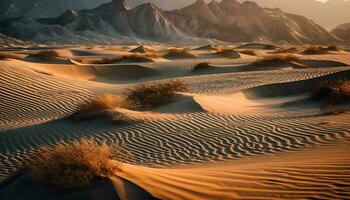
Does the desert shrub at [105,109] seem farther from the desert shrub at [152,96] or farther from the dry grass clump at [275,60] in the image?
the dry grass clump at [275,60]

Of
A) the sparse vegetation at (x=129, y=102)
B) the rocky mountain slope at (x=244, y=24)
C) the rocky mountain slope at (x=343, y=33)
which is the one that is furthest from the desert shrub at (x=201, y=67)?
the rocky mountain slope at (x=343, y=33)

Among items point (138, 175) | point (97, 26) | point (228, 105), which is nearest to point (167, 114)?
point (228, 105)

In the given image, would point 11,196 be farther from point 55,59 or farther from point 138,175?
point 55,59

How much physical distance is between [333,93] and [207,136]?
452 centimetres

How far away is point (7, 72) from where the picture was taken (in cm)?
1567

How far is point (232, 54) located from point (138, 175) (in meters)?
28.3

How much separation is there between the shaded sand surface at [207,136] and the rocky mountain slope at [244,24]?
72.1 metres

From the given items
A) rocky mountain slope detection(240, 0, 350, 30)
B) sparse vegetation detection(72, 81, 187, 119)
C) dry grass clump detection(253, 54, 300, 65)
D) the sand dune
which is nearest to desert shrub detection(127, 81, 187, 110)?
sparse vegetation detection(72, 81, 187, 119)

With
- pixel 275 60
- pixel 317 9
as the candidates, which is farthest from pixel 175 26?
pixel 317 9

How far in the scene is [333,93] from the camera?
37.2ft

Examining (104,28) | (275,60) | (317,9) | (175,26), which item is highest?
(317,9)

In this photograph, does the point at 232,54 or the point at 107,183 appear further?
the point at 232,54

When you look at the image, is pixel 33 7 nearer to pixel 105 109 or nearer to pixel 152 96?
pixel 152 96

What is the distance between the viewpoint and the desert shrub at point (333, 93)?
11156 millimetres
